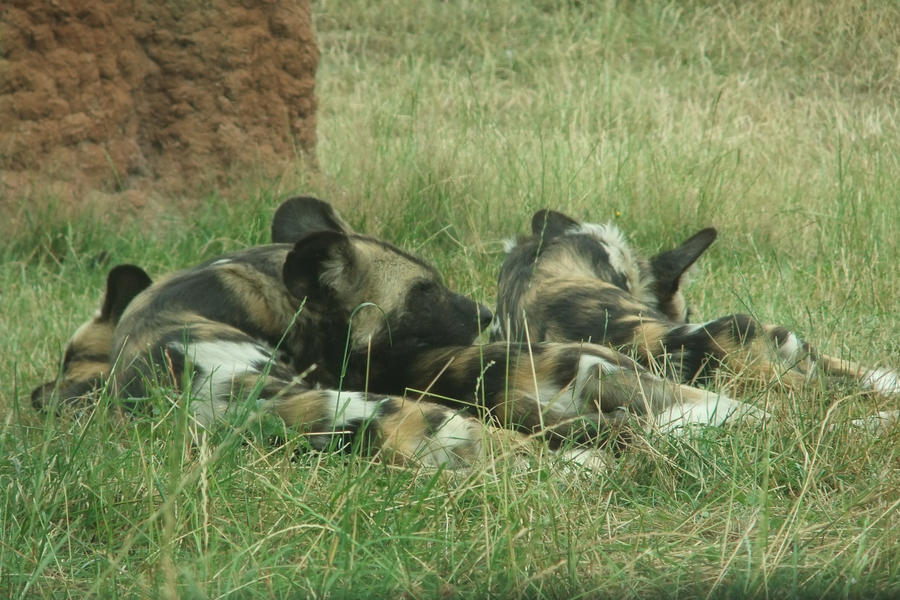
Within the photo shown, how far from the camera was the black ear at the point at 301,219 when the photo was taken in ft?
13.9

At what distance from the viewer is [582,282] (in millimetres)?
4207

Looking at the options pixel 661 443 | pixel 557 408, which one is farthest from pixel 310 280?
pixel 661 443

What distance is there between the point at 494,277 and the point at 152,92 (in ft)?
8.65

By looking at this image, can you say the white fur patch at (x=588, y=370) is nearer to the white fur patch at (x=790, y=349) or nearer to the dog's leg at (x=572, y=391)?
the dog's leg at (x=572, y=391)

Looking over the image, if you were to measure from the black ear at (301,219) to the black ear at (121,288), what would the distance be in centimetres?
51

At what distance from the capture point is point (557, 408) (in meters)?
3.26

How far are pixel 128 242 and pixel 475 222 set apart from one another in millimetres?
1844

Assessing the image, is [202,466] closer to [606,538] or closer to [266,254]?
[606,538]

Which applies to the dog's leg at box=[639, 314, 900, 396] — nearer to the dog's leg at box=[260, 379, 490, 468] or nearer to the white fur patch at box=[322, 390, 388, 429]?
the dog's leg at box=[260, 379, 490, 468]

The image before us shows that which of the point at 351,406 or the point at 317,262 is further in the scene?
the point at 317,262

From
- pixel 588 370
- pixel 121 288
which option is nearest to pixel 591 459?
pixel 588 370

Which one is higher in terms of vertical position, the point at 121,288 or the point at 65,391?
the point at 121,288

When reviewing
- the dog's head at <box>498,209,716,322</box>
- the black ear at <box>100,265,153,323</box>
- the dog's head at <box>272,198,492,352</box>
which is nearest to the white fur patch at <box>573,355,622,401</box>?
the dog's head at <box>272,198,492,352</box>

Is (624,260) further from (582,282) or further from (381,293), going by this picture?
(381,293)
